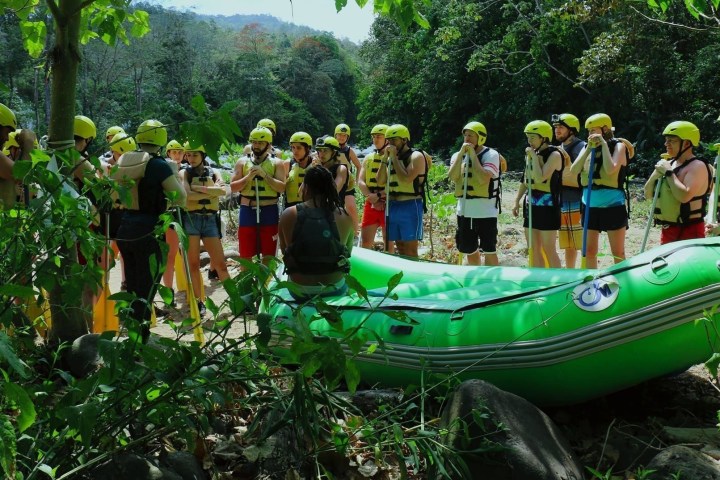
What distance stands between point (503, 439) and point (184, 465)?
1396mm

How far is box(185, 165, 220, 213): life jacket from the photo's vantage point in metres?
7.36

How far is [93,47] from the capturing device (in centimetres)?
4122

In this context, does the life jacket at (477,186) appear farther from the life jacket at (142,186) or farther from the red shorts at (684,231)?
the life jacket at (142,186)

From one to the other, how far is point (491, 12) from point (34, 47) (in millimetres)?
28272

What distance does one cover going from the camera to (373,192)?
8609mm

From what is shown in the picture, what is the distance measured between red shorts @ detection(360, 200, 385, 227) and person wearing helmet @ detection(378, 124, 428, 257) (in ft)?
1.35

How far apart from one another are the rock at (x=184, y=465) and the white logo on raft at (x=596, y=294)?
237 centimetres

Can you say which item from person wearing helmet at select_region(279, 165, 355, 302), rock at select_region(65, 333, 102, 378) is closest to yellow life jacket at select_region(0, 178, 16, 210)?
rock at select_region(65, 333, 102, 378)

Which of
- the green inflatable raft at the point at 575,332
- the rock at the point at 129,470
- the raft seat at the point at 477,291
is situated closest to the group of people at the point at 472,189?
the raft seat at the point at 477,291

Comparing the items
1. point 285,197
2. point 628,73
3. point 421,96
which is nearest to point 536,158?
point 285,197

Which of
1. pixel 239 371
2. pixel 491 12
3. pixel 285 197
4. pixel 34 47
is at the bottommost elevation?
pixel 239 371

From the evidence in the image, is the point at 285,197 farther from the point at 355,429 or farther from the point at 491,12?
the point at 491,12

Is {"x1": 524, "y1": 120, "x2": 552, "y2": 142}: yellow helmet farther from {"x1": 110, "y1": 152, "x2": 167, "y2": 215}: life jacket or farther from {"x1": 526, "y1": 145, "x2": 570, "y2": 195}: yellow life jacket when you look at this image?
{"x1": 110, "y1": 152, "x2": 167, "y2": 215}: life jacket

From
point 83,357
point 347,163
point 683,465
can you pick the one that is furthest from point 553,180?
point 83,357
